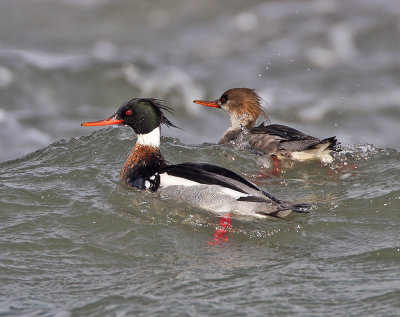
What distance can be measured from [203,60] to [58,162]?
3935 millimetres

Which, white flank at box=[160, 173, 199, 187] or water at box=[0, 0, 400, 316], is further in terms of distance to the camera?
white flank at box=[160, 173, 199, 187]

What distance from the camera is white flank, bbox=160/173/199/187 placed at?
19.8ft

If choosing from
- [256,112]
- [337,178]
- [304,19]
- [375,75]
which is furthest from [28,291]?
[304,19]

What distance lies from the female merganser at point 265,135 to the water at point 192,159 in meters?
0.20

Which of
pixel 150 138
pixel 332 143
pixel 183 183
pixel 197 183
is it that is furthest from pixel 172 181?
pixel 332 143

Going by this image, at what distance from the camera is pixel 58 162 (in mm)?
7242

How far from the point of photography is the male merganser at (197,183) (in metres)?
5.74

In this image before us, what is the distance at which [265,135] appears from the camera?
7.99 m

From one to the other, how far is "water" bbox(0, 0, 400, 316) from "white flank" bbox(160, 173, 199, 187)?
0.16m

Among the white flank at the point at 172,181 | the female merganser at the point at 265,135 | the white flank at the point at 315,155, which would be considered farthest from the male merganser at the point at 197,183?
the white flank at the point at 315,155

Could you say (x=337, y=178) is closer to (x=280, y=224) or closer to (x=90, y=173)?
(x=280, y=224)

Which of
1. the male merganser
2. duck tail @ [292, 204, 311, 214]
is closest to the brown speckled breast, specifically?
the male merganser

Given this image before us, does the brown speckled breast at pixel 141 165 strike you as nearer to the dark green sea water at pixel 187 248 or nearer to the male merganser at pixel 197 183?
the male merganser at pixel 197 183

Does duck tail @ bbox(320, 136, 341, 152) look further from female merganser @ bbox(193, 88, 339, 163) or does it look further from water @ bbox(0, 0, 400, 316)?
water @ bbox(0, 0, 400, 316)
